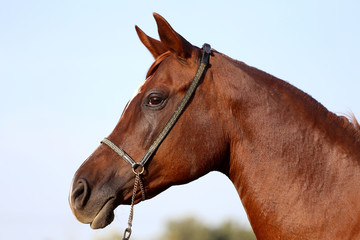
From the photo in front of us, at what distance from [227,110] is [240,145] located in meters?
0.32

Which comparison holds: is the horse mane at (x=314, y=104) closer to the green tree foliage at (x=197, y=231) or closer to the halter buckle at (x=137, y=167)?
the halter buckle at (x=137, y=167)

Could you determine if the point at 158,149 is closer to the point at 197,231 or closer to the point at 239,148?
the point at 239,148

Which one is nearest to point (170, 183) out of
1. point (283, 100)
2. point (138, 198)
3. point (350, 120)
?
point (138, 198)

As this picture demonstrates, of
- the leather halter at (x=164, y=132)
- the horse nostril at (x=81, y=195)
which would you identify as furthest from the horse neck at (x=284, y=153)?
the horse nostril at (x=81, y=195)

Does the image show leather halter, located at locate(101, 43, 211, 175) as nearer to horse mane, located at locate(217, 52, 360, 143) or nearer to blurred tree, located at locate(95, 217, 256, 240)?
horse mane, located at locate(217, 52, 360, 143)

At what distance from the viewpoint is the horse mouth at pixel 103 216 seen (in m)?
4.16

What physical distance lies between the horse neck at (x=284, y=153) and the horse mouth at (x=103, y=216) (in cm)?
109

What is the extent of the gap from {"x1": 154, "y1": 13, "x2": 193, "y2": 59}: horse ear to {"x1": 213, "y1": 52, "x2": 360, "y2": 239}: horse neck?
13.7 inches

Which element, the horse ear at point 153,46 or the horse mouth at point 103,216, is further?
the horse ear at point 153,46

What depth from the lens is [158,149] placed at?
4270 millimetres

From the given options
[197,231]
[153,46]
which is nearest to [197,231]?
[197,231]

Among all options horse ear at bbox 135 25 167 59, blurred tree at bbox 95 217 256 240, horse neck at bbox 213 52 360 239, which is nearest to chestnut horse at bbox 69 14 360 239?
horse neck at bbox 213 52 360 239

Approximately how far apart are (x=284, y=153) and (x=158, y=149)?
1072 millimetres

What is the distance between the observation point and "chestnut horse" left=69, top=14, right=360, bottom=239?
3850mm
